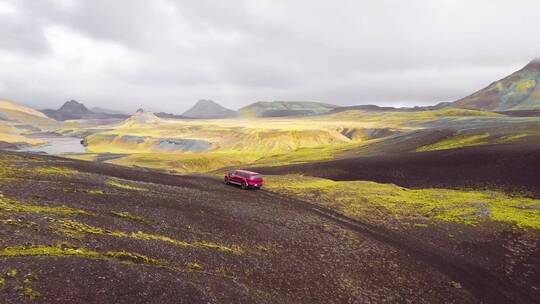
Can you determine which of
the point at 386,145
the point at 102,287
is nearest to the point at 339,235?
the point at 102,287

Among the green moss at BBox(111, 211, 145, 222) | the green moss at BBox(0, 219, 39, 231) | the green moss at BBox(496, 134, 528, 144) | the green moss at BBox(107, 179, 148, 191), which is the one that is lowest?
the green moss at BBox(111, 211, 145, 222)

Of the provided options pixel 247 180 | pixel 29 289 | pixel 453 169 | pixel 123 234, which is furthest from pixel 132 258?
pixel 453 169

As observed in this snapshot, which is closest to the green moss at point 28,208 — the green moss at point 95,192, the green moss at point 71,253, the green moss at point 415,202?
the green moss at point 95,192

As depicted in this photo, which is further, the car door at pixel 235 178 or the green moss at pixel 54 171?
the car door at pixel 235 178

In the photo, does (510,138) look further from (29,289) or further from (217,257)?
(29,289)

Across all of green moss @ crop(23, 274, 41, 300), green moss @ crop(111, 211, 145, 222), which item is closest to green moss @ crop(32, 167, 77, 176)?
green moss @ crop(111, 211, 145, 222)

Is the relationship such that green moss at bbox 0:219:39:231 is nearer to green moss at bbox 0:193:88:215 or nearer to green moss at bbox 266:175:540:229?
green moss at bbox 0:193:88:215

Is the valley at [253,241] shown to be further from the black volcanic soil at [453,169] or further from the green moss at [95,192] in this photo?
the black volcanic soil at [453,169]
